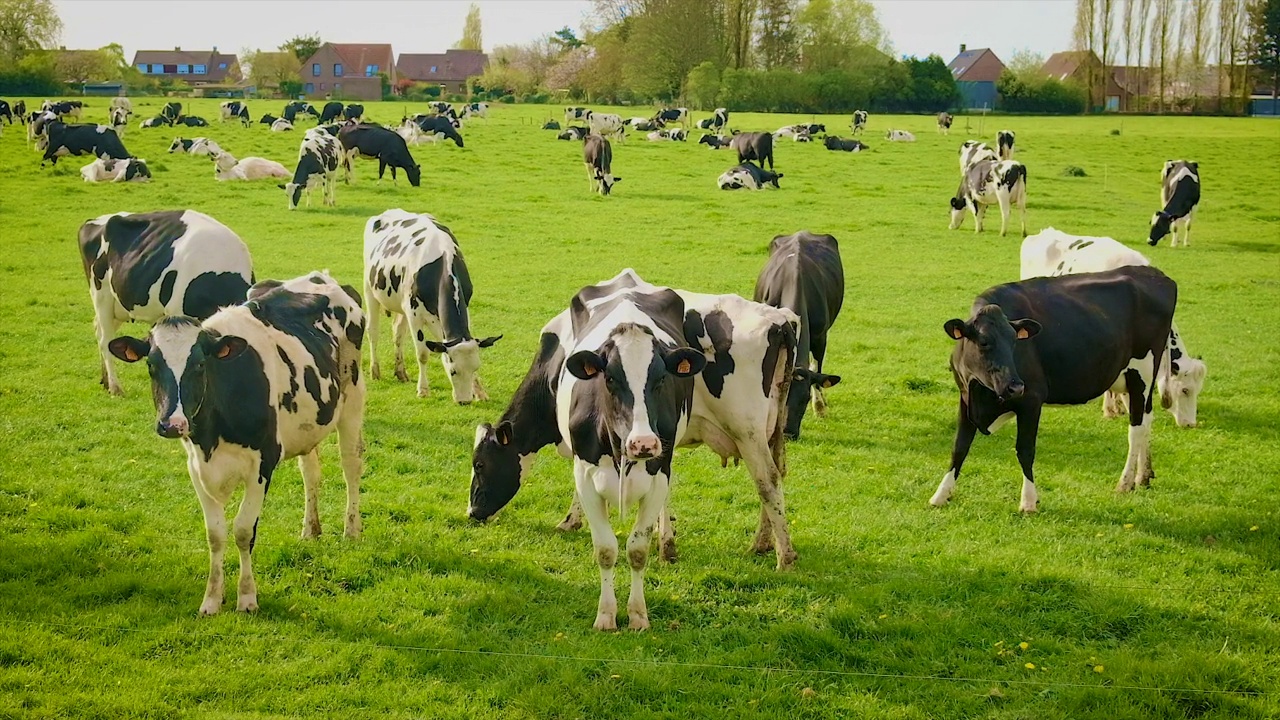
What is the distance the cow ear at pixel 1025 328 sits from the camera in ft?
31.0

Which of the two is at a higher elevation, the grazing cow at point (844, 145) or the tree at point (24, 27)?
the tree at point (24, 27)

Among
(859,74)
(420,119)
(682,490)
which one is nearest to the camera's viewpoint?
(682,490)

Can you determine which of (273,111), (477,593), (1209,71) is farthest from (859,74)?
(477,593)

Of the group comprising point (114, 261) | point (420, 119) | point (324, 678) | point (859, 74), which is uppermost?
point (859, 74)

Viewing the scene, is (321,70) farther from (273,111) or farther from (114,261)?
(114,261)

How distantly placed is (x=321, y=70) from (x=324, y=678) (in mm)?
113867

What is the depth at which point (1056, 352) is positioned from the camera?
32.4ft

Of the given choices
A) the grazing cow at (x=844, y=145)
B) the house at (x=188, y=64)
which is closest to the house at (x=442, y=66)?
the house at (x=188, y=64)

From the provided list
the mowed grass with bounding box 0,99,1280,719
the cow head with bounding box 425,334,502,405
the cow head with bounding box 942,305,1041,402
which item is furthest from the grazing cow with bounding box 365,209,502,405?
the cow head with bounding box 942,305,1041,402

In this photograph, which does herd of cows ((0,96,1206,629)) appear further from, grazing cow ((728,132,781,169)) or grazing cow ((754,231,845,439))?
grazing cow ((728,132,781,169))

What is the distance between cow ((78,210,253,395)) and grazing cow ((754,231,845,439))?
5.90 metres

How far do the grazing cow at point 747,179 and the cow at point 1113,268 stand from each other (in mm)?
19744

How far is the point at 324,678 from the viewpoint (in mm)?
6473

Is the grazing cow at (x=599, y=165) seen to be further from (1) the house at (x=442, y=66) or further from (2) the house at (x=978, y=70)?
(1) the house at (x=442, y=66)
